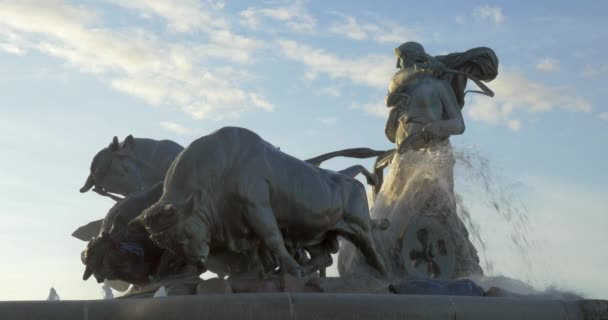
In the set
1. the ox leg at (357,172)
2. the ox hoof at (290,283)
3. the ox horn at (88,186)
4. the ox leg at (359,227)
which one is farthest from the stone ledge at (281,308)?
the ox horn at (88,186)

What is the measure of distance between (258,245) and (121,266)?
1.16 meters

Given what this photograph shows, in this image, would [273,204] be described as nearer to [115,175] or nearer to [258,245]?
[258,245]

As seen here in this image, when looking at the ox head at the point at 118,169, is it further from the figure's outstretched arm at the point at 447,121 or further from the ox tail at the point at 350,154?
the figure's outstretched arm at the point at 447,121

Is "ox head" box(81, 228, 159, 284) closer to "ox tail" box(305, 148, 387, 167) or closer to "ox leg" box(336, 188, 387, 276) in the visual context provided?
"ox leg" box(336, 188, 387, 276)

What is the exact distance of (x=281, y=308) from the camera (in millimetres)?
6801

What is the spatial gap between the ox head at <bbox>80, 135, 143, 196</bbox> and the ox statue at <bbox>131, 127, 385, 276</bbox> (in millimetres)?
1847

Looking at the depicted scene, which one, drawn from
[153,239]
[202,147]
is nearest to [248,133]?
[202,147]

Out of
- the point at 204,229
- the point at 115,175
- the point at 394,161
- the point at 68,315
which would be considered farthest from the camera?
the point at 394,161

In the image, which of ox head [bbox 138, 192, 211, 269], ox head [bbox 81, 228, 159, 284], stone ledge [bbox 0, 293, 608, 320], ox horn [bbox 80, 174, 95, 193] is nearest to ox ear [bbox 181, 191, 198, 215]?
ox head [bbox 138, 192, 211, 269]

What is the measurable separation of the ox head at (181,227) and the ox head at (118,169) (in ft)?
6.66

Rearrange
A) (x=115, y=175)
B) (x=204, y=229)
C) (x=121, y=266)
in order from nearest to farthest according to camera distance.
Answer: (x=204, y=229)
(x=121, y=266)
(x=115, y=175)

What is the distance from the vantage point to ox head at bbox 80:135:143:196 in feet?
34.1

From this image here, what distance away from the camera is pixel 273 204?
342 inches

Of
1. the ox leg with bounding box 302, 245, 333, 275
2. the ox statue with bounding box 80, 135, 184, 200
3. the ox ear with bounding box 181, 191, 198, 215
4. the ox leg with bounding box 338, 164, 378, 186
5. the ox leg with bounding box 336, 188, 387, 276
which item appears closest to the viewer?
the ox ear with bounding box 181, 191, 198, 215
